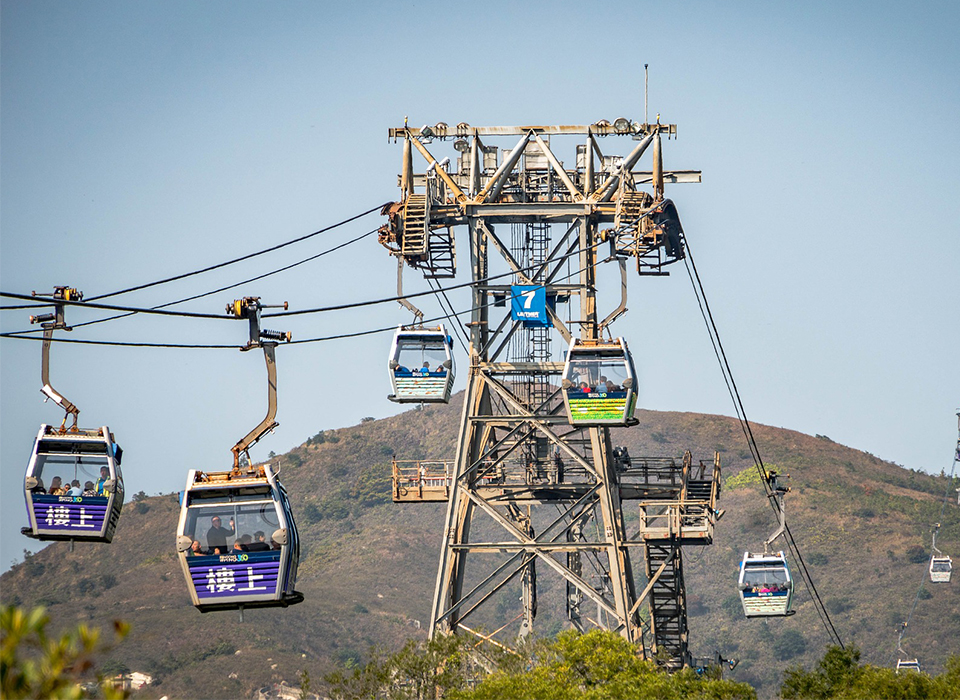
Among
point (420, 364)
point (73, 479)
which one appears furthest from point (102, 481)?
point (420, 364)

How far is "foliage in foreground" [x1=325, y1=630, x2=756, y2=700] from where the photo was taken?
42.1m

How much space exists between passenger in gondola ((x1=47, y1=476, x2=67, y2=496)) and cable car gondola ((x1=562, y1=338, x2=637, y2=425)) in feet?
37.7

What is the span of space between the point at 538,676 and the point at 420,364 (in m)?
8.85

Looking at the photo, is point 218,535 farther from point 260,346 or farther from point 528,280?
point 528,280

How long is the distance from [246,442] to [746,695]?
74.5 ft

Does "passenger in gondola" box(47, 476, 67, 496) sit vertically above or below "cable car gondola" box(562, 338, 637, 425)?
below

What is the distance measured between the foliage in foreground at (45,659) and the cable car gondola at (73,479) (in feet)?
59.8

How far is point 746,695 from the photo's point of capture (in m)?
47.0

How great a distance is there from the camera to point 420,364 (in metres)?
41.9

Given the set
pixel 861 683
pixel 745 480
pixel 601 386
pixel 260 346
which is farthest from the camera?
pixel 745 480

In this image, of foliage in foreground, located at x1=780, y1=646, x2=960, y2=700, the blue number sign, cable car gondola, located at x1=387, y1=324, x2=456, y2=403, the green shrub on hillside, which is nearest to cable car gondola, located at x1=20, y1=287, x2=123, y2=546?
cable car gondola, located at x1=387, y1=324, x2=456, y2=403

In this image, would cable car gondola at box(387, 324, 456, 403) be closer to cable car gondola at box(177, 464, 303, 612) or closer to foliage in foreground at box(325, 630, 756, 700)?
foliage in foreground at box(325, 630, 756, 700)

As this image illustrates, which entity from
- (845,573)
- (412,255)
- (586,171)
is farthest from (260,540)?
(845,573)

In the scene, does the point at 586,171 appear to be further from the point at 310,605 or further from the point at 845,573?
the point at 845,573
